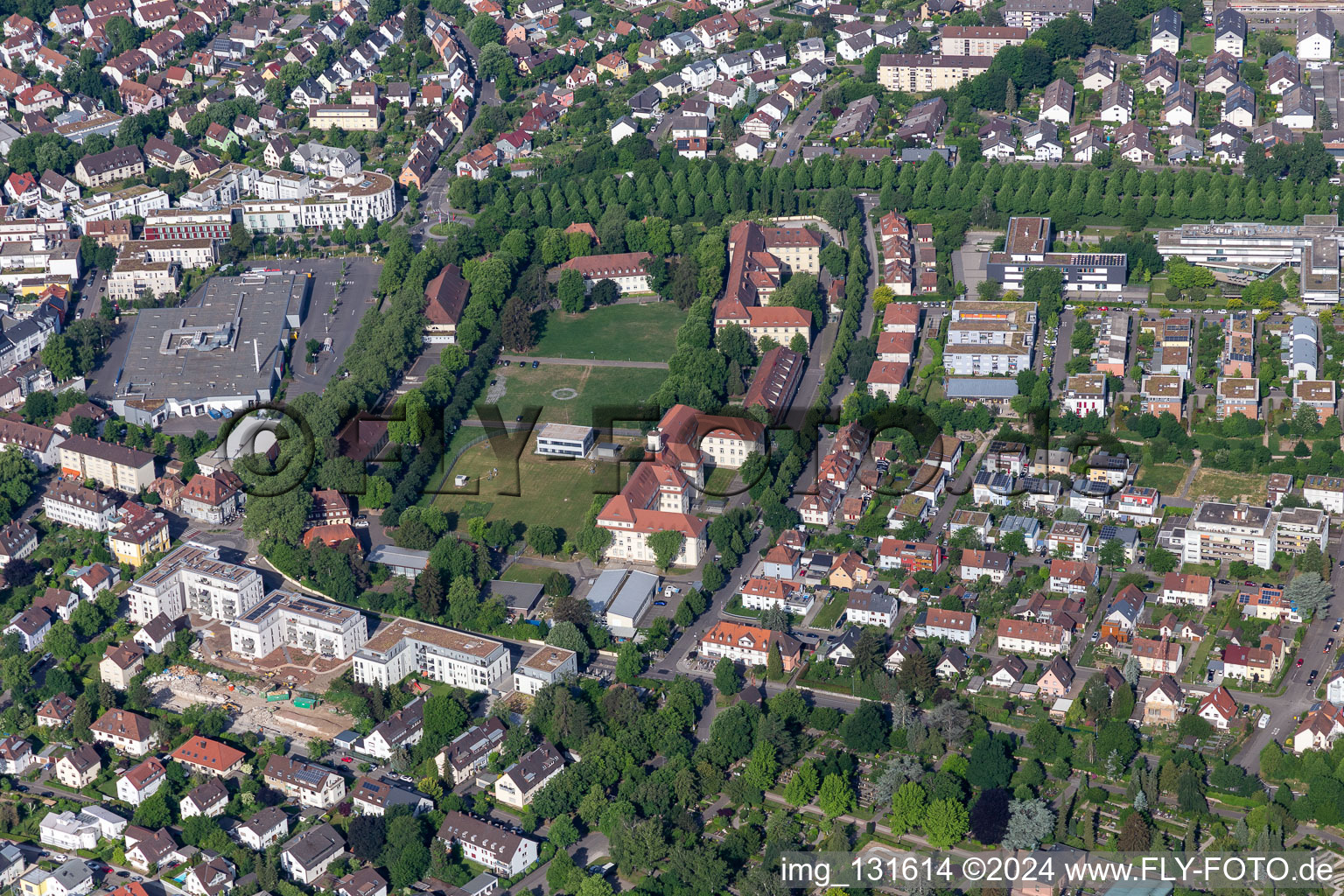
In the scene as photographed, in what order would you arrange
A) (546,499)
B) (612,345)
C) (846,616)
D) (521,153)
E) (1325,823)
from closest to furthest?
1. (1325,823)
2. (846,616)
3. (546,499)
4. (612,345)
5. (521,153)

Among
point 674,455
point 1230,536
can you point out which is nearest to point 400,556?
point 674,455

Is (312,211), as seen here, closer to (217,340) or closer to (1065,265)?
(217,340)

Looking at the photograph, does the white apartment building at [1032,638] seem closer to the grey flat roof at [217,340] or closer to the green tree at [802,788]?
the green tree at [802,788]

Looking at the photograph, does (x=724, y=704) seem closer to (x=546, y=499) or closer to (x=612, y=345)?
(x=546, y=499)

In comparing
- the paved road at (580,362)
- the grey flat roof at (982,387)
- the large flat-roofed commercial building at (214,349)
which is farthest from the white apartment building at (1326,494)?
the large flat-roofed commercial building at (214,349)

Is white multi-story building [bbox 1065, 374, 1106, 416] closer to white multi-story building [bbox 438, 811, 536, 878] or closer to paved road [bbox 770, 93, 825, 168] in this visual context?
paved road [bbox 770, 93, 825, 168]

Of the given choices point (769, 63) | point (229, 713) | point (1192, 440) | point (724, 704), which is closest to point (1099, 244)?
point (1192, 440)
